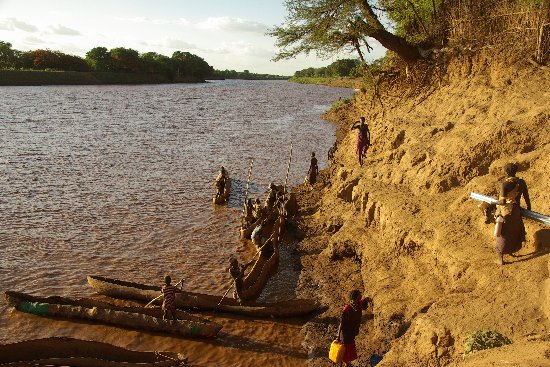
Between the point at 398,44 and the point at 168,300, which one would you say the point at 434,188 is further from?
the point at 398,44

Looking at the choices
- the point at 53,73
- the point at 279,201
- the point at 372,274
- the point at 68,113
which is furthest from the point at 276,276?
the point at 53,73

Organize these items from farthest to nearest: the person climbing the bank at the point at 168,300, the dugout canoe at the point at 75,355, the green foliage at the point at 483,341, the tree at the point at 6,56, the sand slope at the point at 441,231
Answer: the tree at the point at 6,56 → the person climbing the bank at the point at 168,300 → the dugout canoe at the point at 75,355 → the sand slope at the point at 441,231 → the green foliage at the point at 483,341

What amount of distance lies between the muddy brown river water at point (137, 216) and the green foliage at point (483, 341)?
15.4 ft

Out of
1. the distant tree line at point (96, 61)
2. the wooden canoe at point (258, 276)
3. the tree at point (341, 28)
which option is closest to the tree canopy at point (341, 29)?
the tree at point (341, 28)

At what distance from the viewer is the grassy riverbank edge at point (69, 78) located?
295 feet

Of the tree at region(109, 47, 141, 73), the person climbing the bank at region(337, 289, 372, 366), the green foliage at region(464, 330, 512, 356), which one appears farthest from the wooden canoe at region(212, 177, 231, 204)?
the tree at region(109, 47, 141, 73)

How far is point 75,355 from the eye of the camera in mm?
9742

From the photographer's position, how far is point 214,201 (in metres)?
22.4

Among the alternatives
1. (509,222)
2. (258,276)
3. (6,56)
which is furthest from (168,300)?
(6,56)

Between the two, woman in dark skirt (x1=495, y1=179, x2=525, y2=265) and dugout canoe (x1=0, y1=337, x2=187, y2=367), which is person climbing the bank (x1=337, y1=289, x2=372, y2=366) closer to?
woman in dark skirt (x1=495, y1=179, x2=525, y2=265)

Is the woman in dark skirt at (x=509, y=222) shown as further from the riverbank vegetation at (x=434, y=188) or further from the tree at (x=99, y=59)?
the tree at (x=99, y=59)

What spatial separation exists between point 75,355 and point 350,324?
5836 millimetres

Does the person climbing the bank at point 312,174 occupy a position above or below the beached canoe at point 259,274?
above

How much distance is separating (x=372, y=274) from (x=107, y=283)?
25.2 ft
